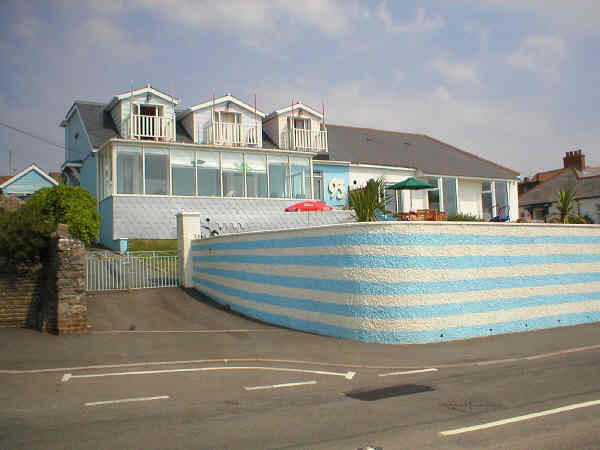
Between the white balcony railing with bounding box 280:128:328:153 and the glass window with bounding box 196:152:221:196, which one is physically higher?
the white balcony railing with bounding box 280:128:328:153

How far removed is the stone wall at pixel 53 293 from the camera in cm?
1209

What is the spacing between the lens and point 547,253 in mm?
13594

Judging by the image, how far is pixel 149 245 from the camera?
21266mm

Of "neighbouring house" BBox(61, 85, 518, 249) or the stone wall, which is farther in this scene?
"neighbouring house" BBox(61, 85, 518, 249)

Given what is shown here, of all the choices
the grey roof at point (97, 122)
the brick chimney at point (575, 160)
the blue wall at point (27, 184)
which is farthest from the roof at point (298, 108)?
the brick chimney at point (575, 160)

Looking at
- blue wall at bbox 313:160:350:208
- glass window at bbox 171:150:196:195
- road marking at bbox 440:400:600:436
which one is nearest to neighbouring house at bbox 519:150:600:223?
blue wall at bbox 313:160:350:208

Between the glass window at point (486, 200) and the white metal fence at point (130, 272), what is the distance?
942 inches

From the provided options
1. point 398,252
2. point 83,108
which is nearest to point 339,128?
point 83,108

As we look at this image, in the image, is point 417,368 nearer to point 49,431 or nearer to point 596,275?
point 49,431

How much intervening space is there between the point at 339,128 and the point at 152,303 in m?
21.7

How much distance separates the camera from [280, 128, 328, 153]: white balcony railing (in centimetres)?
2758

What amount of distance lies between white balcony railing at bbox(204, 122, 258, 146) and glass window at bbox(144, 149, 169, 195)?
2.61 m

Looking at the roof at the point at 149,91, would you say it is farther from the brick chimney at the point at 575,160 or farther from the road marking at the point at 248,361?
the brick chimney at the point at 575,160

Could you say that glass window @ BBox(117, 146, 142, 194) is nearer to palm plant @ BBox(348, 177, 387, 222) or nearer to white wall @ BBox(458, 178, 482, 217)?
palm plant @ BBox(348, 177, 387, 222)
